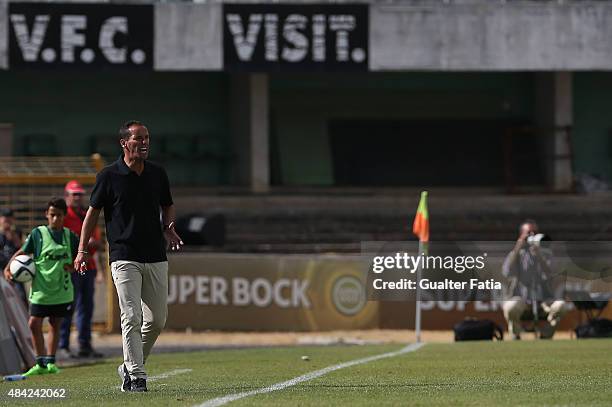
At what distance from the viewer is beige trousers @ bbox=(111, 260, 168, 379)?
1076 cm

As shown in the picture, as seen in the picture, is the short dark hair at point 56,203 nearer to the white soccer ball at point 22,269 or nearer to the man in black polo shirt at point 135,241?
the white soccer ball at point 22,269

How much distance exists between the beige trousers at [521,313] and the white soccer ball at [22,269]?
26.8 ft

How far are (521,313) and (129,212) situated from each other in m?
11.3

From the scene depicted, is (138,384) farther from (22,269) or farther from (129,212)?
(22,269)

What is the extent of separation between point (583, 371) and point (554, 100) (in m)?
26.5

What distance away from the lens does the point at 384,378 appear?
12195mm

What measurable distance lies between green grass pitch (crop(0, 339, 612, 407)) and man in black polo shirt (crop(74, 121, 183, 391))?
43 centimetres

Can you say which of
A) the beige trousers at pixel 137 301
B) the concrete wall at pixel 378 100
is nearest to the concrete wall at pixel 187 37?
the concrete wall at pixel 378 100

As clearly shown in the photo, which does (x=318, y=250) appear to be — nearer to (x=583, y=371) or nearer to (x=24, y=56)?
(x=24, y=56)

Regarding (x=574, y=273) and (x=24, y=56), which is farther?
(x=24, y=56)

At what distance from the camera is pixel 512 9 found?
35.6 m

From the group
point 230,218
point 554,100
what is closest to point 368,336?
point 230,218

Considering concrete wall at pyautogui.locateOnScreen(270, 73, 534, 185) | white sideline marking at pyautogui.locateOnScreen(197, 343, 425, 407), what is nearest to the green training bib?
white sideline marking at pyautogui.locateOnScreen(197, 343, 425, 407)

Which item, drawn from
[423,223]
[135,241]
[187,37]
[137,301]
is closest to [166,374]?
[137,301]
